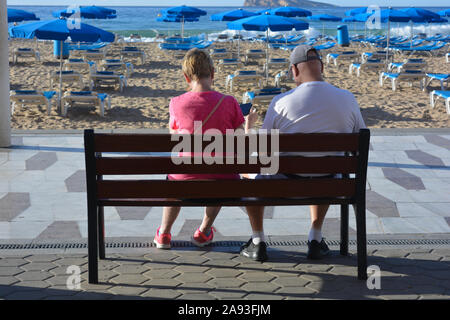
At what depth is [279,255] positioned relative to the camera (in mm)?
4176

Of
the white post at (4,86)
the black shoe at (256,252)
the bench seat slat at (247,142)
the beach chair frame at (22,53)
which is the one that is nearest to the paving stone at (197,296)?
the black shoe at (256,252)

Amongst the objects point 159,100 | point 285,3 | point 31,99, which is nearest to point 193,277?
point 31,99

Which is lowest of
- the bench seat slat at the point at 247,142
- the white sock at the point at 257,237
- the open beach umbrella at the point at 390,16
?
the white sock at the point at 257,237

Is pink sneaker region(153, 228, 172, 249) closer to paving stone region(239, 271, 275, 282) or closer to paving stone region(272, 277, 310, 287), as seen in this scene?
paving stone region(239, 271, 275, 282)

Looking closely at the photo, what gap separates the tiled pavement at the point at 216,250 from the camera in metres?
3.58

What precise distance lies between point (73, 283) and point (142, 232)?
113 cm

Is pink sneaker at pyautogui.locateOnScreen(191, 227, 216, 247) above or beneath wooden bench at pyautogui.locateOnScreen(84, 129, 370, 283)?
beneath

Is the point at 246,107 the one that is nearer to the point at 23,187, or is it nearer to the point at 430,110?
the point at 23,187

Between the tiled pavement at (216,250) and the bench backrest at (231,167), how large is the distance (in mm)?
489

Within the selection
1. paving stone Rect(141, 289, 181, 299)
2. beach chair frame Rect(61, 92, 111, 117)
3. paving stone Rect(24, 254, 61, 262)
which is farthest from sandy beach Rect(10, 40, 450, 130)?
paving stone Rect(141, 289, 181, 299)

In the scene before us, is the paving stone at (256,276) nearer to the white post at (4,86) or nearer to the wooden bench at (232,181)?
the wooden bench at (232,181)

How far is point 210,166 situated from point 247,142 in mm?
256

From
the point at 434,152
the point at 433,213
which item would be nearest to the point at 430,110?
the point at 434,152

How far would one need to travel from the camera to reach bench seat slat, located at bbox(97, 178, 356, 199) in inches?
143
